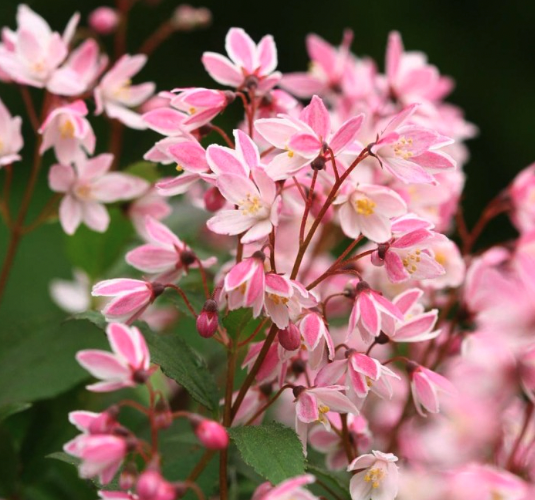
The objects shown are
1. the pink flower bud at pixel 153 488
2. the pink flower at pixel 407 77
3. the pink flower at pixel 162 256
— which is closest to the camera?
the pink flower bud at pixel 153 488

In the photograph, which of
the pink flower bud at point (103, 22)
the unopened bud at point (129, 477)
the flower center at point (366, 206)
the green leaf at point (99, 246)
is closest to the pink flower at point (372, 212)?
the flower center at point (366, 206)

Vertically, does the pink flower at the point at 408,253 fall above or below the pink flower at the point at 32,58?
below

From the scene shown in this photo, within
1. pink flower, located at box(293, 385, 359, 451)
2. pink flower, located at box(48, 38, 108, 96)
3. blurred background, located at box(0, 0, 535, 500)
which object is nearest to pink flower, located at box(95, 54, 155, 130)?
pink flower, located at box(48, 38, 108, 96)

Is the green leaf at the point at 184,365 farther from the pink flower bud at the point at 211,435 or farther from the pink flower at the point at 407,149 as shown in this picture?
the pink flower at the point at 407,149

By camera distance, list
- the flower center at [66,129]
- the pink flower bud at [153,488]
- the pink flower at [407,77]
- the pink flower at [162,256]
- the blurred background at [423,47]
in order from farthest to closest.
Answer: the blurred background at [423,47], the pink flower at [407,77], the flower center at [66,129], the pink flower at [162,256], the pink flower bud at [153,488]

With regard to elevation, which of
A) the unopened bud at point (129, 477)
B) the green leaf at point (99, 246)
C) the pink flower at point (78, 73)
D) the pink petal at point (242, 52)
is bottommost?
the green leaf at point (99, 246)

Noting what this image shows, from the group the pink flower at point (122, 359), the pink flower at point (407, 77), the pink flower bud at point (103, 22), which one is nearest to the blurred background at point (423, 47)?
the pink flower bud at point (103, 22)

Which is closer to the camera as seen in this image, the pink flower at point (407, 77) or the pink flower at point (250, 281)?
the pink flower at point (250, 281)
